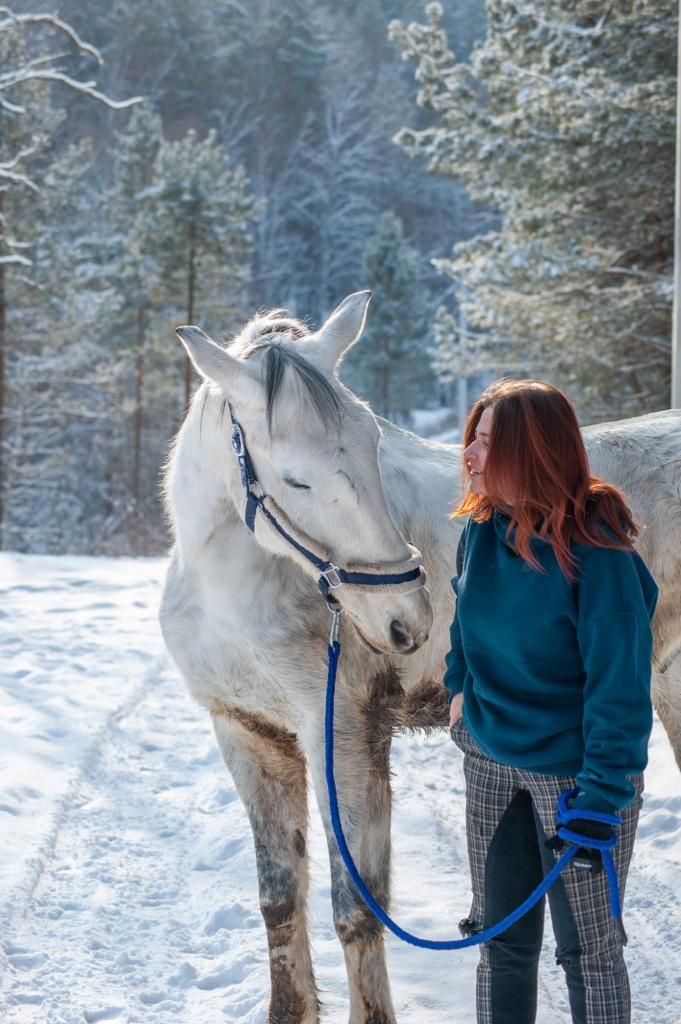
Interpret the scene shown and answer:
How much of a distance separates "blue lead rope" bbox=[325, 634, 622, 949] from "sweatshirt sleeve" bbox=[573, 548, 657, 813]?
5cm

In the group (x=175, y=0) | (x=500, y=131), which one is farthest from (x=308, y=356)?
(x=175, y=0)

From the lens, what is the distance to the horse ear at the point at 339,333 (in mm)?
2320

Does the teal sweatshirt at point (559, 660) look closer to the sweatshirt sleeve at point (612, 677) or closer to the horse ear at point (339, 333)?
the sweatshirt sleeve at point (612, 677)

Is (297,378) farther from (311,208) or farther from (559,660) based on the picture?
(311,208)

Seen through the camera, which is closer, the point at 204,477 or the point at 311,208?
the point at 204,477

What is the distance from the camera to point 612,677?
1674 mm

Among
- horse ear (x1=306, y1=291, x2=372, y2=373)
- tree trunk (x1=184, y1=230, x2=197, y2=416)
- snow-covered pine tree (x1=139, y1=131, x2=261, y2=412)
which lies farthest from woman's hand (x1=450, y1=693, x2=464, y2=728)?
snow-covered pine tree (x1=139, y1=131, x2=261, y2=412)

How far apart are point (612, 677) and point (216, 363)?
1146 millimetres

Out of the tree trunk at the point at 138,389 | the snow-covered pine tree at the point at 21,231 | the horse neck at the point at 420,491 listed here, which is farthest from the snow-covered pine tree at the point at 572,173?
the tree trunk at the point at 138,389

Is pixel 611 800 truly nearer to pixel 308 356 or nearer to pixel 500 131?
pixel 308 356

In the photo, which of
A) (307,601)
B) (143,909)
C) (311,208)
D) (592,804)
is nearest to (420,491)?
(307,601)

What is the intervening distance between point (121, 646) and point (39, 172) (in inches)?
629

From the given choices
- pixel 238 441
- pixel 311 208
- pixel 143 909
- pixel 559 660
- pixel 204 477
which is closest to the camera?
pixel 559 660

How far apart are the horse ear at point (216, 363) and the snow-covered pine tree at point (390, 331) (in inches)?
1148
